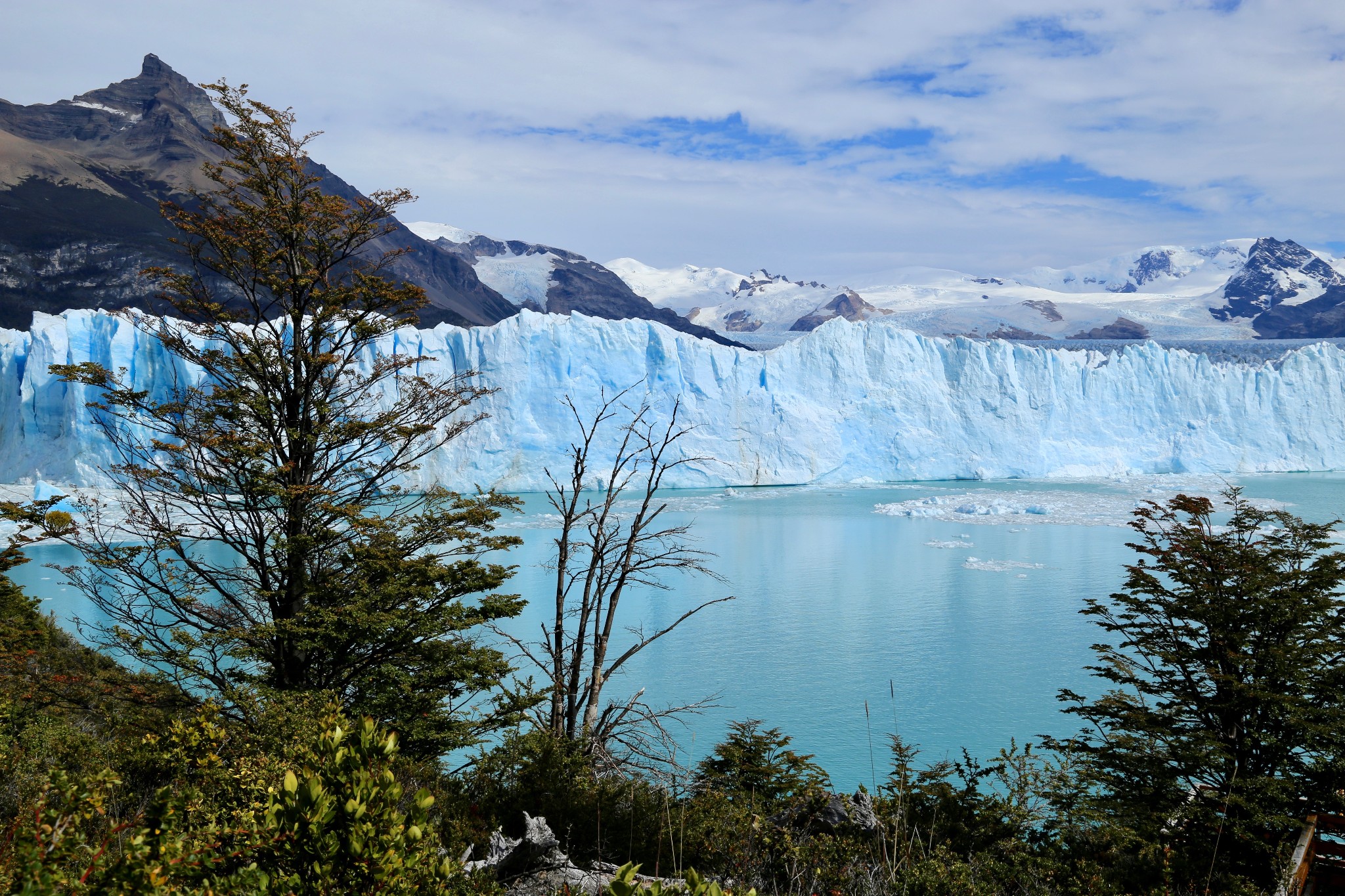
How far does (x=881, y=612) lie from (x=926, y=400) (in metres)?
17.6

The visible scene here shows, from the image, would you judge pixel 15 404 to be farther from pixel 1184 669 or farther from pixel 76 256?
pixel 1184 669

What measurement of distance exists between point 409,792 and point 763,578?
1373cm

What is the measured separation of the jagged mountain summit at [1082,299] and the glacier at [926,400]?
74.1 ft

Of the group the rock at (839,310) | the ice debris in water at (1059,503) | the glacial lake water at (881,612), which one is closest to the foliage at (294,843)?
the glacial lake water at (881,612)

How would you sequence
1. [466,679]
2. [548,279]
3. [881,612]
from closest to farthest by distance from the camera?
[466,679] < [881,612] < [548,279]

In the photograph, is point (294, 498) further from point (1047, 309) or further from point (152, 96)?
point (1047, 309)

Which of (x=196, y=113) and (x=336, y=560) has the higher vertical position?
(x=196, y=113)

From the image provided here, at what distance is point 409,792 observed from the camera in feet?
10.8

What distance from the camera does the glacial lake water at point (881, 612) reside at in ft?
31.3

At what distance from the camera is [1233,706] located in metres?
4.64

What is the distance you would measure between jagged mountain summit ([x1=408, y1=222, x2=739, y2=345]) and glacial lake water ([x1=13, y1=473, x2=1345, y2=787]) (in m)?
43.1

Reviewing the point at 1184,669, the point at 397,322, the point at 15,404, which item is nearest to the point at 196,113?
the point at 15,404

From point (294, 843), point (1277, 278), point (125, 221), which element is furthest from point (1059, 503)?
point (1277, 278)

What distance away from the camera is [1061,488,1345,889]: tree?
4266 mm
